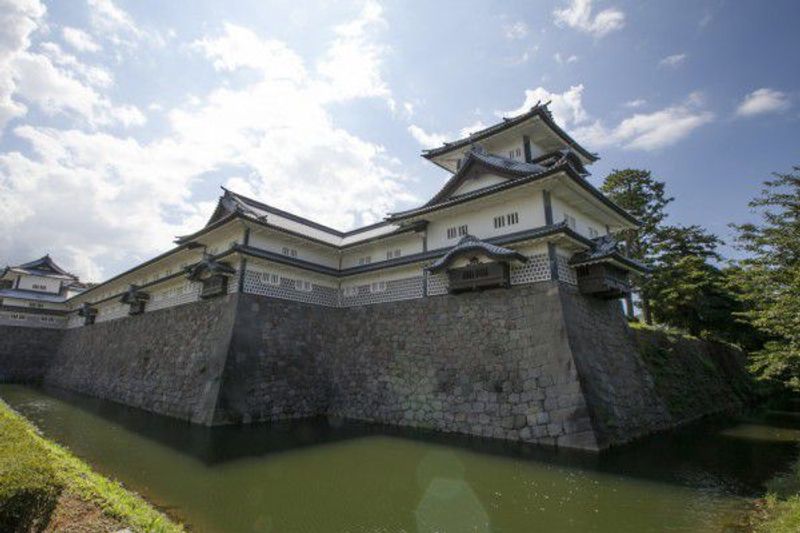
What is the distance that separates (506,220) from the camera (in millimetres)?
13953

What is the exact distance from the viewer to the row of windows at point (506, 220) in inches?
540

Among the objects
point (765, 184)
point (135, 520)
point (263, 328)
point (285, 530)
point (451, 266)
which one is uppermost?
point (765, 184)

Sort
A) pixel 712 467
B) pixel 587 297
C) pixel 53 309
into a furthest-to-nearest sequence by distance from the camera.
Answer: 1. pixel 53 309
2. pixel 587 297
3. pixel 712 467

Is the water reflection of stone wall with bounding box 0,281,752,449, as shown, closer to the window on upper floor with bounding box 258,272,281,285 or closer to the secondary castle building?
the window on upper floor with bounding box 258,272,281,285

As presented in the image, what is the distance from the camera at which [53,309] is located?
111 ft

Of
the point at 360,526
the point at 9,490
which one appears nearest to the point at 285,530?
the point at 360,526

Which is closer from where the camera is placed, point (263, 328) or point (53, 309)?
point (263, 328)

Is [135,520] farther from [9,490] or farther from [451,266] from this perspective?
[451,266]

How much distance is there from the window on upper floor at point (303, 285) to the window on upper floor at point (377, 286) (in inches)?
106

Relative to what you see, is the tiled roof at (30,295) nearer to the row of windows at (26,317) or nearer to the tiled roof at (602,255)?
the row of windows at (26,317)

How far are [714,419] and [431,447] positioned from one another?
1214cm

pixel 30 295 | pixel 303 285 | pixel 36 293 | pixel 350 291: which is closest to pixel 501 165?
pixel 350 291

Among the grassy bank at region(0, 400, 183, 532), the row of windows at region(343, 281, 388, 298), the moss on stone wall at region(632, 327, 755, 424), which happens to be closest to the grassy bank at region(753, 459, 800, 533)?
the moss on stone wall at region(632, 327, 755, 424)

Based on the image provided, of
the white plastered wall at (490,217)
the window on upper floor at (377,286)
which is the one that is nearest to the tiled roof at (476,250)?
the white plastered wall at (490,217)
